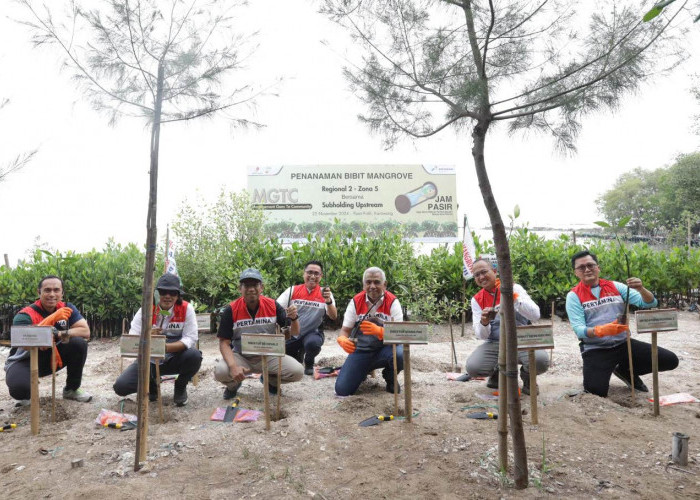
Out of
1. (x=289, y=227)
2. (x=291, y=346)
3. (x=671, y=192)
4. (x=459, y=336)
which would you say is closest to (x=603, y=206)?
(x=671, y=192)

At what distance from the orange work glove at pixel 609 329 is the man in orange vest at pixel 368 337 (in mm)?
1557

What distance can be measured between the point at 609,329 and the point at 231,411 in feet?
9.57

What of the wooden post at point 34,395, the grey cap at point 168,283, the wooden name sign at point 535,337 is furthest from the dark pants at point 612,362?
the wooden post at point 34,395

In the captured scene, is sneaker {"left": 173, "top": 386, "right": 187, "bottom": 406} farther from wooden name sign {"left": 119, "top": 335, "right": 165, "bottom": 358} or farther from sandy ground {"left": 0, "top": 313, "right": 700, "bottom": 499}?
wooden name sign {"left": 119, "top": 335, "right": 165, "bottom": 358}

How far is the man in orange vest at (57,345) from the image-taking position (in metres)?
3.69

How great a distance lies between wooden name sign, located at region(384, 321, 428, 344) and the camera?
3236mm

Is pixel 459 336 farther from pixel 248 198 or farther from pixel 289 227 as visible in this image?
pixel 289 227

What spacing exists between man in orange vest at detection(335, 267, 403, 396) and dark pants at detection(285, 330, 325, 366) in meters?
0.62

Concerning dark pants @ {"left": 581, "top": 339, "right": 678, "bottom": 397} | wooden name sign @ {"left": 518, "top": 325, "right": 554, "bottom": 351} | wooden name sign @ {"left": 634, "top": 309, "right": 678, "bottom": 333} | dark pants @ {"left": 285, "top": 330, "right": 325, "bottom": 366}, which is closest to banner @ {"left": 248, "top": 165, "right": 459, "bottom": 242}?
dark pants @ {"left": 285, "top": 330, "right": 325, "bottom": 366}

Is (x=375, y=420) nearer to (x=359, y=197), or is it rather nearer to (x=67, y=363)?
(x=67, y=363)

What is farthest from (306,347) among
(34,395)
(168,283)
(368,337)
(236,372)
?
(34,395)

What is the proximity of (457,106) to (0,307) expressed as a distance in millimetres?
7863

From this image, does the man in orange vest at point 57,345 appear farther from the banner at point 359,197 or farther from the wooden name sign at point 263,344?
the banner at point 359,197

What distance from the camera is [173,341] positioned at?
13.2 ft
